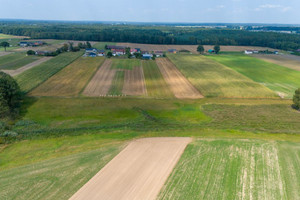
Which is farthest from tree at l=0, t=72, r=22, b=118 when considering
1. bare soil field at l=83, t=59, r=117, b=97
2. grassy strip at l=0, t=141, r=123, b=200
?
bare soil field at l=83, t=59, r=117, b=97

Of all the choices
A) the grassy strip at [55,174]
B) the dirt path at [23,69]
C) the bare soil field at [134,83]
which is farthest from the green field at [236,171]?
the dirt path at [23,69]

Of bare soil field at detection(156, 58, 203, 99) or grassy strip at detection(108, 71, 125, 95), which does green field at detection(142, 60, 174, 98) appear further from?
grassy strip at detection(108, 71, 125, 95)

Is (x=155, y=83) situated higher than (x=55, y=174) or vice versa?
(x=155, y=83)

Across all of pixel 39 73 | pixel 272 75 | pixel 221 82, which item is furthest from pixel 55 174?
pixel 272 75

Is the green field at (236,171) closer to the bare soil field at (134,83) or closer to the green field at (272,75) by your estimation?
the bare soil field at (134,83)

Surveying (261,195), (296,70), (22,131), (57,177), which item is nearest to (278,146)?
(261,195)

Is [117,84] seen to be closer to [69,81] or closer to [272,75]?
[69,81]
